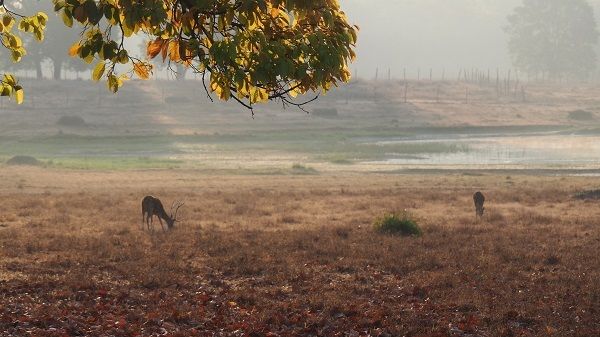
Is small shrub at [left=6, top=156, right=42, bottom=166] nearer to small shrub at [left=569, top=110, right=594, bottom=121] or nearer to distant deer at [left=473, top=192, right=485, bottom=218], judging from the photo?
distant deer at [left=473, top=192, right=485, bottom=218]

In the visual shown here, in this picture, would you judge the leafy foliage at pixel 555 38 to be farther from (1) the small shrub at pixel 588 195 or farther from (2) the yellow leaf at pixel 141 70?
(2) the yellow leaf at pixel 141 70

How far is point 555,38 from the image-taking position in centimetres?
14388

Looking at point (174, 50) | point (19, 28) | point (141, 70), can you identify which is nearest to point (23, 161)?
point (19, 28)

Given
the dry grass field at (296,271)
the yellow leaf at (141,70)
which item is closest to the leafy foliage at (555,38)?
the dry grass field at (296,271)

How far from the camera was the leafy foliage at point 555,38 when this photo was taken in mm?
139250

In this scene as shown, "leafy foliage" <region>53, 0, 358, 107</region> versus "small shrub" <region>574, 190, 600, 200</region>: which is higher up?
"leafy foliage" <region>53, 0, 358, 107</region>

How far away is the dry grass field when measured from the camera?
11625mm

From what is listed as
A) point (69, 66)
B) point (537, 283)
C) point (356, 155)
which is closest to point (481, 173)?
point (356, 155)

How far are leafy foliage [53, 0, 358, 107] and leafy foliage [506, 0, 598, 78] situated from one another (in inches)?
5430

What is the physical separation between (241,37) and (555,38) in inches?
5676

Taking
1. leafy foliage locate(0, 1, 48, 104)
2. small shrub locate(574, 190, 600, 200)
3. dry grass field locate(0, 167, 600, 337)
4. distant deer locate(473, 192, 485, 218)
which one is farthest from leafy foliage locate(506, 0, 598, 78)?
leafy foliage locate(0, 1, 48, 104)

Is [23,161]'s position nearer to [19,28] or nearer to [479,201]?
[479,201]

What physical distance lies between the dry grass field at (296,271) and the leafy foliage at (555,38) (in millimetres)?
114969

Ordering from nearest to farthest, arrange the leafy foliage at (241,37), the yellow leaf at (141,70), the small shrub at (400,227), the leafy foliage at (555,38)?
the leafy foliage at (241,37), the yellow leaf at (141,70), the small shrub at (400,227), the leafy foliage at (555,38)
